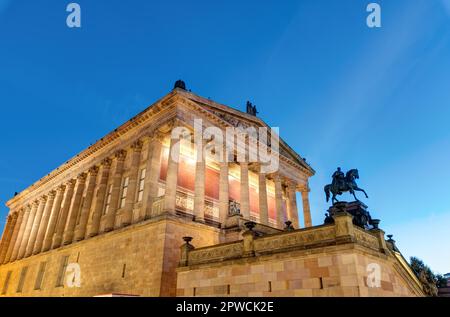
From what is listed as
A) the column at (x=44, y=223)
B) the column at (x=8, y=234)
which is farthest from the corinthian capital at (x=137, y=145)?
the column at (x=8, y=234)

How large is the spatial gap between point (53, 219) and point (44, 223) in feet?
9.29

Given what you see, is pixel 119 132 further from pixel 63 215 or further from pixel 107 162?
pixel 63 215

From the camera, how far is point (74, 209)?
30703 millimetres

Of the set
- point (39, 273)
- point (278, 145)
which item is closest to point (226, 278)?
point (278, 145)

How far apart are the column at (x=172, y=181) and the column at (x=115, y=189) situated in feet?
21.1

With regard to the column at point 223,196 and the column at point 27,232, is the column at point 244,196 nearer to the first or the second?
the column at point 223,196

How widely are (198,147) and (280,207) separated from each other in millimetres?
10356

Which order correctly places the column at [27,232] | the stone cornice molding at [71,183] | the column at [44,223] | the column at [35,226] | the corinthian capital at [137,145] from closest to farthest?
the corinthian capital at [137,145]
the stone cornice molding at [71,183]
the column at [44,223]
the column at [35,226]
the column at [27,232]

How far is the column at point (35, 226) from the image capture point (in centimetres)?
3625

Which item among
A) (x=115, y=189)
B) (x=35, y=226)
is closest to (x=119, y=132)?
(x=115, y=189)

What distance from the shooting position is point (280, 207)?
2962 centimetres

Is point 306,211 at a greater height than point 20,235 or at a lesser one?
greater

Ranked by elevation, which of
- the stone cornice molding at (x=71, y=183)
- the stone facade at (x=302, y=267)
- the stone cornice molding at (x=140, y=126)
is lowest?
the stone facade at (x=302, y=267)
